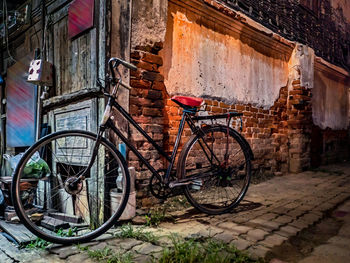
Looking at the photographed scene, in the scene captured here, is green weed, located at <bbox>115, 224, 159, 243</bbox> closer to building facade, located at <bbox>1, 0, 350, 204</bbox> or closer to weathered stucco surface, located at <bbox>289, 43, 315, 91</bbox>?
building facade, located at <bbox>1, 0, 350, 204</bbox>

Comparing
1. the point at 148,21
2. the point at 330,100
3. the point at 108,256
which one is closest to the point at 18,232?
the point at 108,256

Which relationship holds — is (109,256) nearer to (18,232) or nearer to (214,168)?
(18,232)

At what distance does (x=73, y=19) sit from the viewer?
3.53 metres

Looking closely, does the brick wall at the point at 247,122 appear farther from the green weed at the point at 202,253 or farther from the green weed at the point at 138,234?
the green weed at the point at 202,253

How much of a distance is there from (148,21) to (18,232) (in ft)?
9.39

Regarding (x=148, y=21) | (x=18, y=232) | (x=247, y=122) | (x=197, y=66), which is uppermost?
(x=148, y=21)

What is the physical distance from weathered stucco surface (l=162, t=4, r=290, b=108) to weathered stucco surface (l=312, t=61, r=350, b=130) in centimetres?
244

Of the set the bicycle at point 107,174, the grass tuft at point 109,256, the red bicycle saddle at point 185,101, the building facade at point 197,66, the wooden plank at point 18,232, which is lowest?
the wooden plank at point 18,232

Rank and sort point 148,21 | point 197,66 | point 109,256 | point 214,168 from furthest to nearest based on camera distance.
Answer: point 197,66 < point 148,21 < point 214,168 < point 109,256

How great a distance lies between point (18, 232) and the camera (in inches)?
105

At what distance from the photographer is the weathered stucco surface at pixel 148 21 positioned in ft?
10.6

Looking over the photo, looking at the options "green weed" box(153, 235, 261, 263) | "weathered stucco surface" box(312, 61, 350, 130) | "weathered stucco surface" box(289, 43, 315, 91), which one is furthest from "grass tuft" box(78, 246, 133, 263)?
"weathered stucco surface" box(312, 61, 350, 130)

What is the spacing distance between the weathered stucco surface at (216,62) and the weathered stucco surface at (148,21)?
409 millimetres

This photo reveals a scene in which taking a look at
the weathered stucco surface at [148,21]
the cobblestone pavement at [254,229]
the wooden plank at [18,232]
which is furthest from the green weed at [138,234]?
the weathered stucco surface at [148,21]
